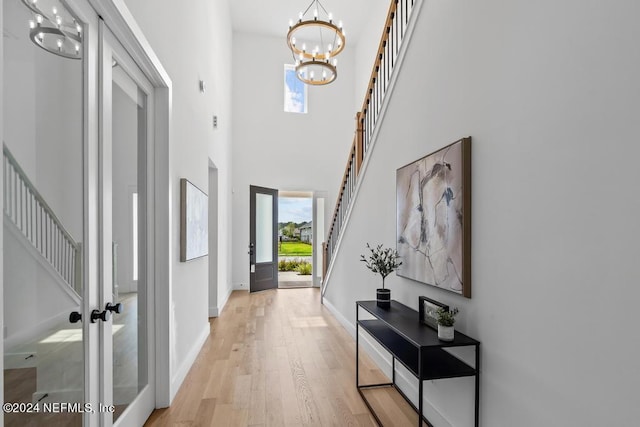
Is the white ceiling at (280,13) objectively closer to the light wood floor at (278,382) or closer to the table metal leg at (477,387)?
the light wood floor at (278,382)

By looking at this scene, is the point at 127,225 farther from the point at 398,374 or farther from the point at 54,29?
the point at 398,374

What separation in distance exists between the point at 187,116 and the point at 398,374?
3047 millimetres

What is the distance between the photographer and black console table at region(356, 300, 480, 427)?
75.9 inches

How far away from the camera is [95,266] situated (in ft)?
5.82

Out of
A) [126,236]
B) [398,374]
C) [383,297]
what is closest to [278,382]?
[398,374]

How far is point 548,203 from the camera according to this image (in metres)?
1.52

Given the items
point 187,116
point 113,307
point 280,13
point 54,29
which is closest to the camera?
point 54,29

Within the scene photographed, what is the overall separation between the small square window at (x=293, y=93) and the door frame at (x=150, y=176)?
18.3 feet

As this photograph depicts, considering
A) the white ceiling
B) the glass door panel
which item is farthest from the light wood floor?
the white ceiling

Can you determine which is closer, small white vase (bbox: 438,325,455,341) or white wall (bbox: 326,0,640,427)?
white wall (bbox: 326,0,640,427)

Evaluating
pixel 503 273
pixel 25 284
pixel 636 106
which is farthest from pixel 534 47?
pixel 25 284

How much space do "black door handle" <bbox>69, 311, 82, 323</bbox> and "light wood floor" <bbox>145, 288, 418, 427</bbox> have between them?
50.8 inches

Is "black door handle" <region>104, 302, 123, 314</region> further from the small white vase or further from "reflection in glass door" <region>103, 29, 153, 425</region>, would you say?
the small white vase

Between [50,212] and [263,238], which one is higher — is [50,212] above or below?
above
